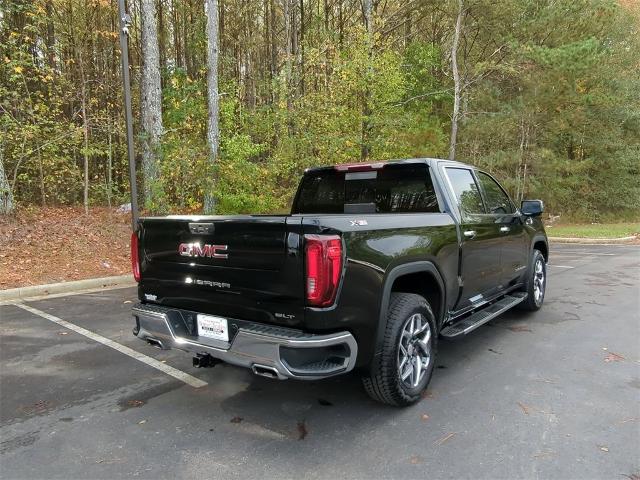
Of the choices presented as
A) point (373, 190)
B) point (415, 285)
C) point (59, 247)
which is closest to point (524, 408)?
point (415, 285)

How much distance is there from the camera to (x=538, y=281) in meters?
6.46

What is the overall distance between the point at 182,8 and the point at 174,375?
2048cm

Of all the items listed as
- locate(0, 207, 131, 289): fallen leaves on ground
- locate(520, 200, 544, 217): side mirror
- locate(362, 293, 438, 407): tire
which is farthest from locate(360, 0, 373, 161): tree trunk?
locate(362, 293, 438, 407): tire

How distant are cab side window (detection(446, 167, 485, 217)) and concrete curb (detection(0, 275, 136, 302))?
6362 millimetres

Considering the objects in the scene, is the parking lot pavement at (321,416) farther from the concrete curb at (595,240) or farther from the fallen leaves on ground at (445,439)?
the concrete curb at (595,240)

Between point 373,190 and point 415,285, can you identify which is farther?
point 373,190

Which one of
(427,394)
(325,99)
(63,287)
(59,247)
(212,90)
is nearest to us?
(427,394)

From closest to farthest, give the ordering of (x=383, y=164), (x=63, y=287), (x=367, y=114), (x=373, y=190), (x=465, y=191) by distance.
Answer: (x=383, y=164), (x=373, y=190), (x=465, y=191), (x=63, y=287), (x=367, y=114)

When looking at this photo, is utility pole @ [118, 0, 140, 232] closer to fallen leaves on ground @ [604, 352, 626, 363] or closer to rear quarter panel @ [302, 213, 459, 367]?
rear quarter panel @ [302, 213, 459, 367]

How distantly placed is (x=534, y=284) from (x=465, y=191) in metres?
2.33

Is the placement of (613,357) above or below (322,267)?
below

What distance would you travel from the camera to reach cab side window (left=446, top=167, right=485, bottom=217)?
4539mm

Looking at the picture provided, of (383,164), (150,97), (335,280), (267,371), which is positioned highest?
(150,97)

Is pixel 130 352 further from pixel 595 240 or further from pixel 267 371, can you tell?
pixel 595 240
